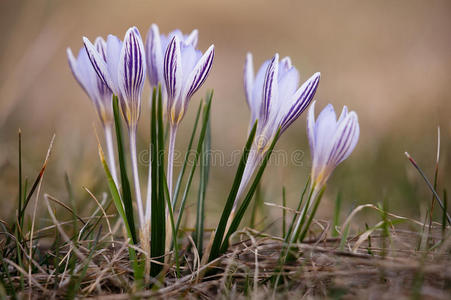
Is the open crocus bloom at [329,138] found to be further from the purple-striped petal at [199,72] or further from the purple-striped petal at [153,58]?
the purple-striped petal at [153,58]

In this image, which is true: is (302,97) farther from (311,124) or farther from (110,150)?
(110,150)

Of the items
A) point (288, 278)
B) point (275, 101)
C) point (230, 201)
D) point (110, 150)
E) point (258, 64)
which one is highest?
point (258, 64)

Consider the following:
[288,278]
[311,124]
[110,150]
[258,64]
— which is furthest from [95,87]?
[258,64]

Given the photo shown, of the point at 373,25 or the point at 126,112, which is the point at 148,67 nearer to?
the point at 126,112

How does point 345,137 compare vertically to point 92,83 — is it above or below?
below

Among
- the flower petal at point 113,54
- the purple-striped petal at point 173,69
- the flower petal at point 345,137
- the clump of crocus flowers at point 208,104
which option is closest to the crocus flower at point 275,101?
the clump of crocus flowers at point 208,104

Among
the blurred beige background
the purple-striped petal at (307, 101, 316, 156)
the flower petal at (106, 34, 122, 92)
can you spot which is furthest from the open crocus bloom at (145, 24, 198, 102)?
the blurred beige background
